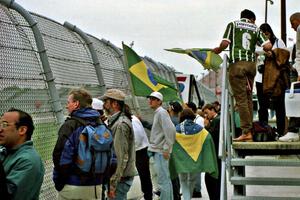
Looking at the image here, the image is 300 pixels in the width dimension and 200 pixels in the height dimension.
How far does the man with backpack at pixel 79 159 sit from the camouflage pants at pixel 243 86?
7.94 ft

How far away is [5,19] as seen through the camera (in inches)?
235

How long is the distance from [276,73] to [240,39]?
661 millimetres

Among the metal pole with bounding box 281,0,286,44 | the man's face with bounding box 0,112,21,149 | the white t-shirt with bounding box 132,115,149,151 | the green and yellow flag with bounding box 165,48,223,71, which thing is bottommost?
the white t-shirt with bounding box 132,115,149,151

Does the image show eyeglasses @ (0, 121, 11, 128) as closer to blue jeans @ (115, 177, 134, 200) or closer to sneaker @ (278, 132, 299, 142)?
blue jeans @ (115, 177, 134, 200)

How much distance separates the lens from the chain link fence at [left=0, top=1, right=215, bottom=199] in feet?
19.5

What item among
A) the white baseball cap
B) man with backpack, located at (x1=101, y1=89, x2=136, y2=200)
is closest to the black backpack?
man with backpack, located at (x1=101, y1=89, x2=136, y2=200)

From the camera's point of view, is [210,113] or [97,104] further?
[210,113]

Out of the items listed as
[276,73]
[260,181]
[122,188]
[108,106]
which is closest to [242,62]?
[276,73]

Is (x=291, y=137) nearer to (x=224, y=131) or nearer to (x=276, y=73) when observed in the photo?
(x=224, y=131)

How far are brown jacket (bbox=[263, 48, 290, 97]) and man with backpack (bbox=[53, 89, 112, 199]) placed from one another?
299 cm

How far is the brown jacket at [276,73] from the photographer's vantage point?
24.8 ft

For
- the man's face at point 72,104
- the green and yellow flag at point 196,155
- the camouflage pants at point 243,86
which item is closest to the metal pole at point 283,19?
the green and yellow flag at point 196,155

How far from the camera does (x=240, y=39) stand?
7.30 m

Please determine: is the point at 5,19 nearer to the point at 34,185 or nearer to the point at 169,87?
the point at 34,185
